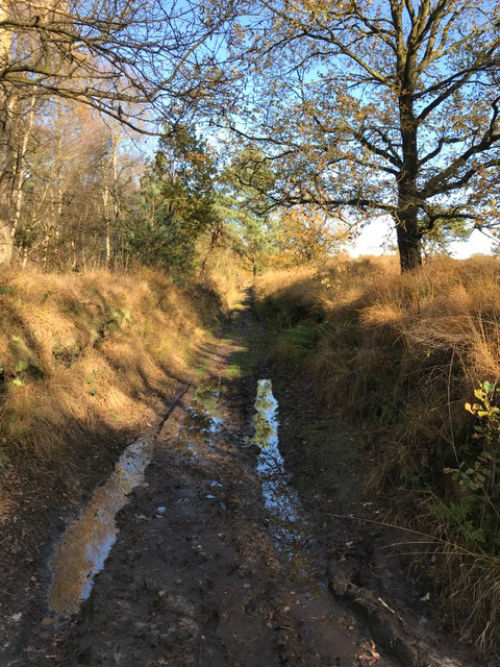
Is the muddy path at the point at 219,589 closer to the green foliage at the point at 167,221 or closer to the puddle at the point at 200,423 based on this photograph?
the puddle at the point at 200,423

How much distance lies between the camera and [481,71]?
23.9 feet

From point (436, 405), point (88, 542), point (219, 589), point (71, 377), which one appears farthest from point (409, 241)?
point (88, 542)

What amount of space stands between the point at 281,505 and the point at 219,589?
147cm

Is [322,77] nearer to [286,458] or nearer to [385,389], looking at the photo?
[385,389]

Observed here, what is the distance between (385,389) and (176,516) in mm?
3036

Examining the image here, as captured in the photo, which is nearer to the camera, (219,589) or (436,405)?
(219,589)

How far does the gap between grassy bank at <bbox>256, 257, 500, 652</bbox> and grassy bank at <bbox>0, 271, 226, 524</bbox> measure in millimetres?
3225

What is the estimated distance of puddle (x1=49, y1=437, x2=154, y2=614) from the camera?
2.98 meters

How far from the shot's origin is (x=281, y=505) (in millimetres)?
4438

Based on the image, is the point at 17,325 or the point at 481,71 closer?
the point at 17,325

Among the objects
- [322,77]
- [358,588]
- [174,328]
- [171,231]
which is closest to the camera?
[358,588]

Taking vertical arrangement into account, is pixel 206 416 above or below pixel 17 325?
below

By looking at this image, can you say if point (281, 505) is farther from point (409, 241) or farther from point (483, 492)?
point (409, 241)

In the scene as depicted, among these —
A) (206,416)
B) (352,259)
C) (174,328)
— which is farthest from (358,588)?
(352,259)
